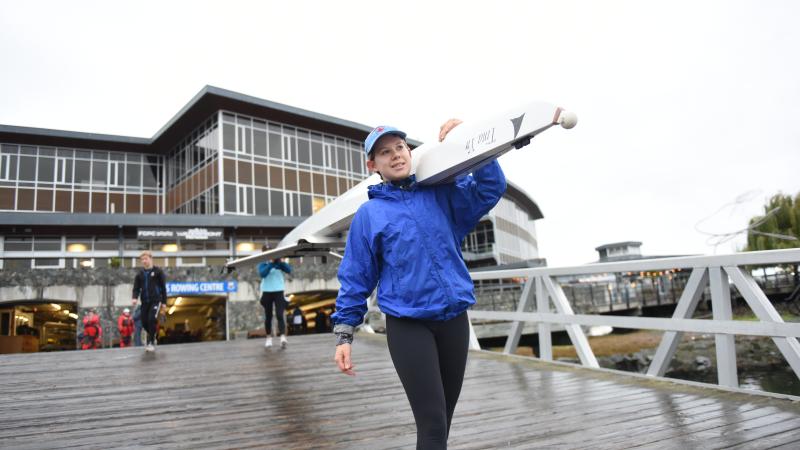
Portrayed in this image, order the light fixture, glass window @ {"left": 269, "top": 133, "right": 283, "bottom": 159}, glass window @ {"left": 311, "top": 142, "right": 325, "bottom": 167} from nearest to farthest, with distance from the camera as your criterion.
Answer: the light fixture → glass window @ {"left": 269, "top": 133, "right": 283, "bottom": 159} → glass window @ {"left": 311, "top": 142, "right": 325, "bottom": 167}

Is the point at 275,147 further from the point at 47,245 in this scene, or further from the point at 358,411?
the point at 358,411

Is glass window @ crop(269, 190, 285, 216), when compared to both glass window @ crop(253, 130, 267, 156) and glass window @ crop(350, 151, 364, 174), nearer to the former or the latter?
glass window @ crop(253, 130, 267, 156)

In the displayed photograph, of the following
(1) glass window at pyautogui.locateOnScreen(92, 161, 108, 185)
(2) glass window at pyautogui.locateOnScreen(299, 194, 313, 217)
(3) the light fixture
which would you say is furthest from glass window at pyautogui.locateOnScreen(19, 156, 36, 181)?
(2) glass window at pyautogui.locateOnScreen(299, 194, 313, 217)

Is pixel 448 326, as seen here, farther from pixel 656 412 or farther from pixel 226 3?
pixel 226 3

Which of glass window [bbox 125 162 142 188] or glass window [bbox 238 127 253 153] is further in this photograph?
glass window [bbox 125 162 142 188]

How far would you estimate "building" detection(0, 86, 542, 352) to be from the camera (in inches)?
1122

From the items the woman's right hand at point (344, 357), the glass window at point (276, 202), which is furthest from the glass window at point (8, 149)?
the woman's right hand at point (344, 357)

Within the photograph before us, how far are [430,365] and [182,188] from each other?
3494 centimetres

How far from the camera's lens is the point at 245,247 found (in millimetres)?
31141

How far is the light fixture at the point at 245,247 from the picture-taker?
30.9m

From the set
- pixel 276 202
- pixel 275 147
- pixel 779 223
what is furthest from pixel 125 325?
pixel 779 223

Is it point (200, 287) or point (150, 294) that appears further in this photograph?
point (200, 287)

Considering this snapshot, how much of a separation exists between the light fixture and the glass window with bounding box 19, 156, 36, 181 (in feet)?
45.0

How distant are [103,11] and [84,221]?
16.4 m
